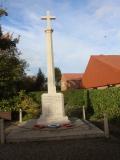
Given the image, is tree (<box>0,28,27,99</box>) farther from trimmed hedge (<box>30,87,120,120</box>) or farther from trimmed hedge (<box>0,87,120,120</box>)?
trimmed hedge (<box>30,87,120,120</box>)

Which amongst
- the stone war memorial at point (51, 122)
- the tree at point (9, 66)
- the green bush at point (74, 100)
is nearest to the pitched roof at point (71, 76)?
the green bush at point (74, 100)

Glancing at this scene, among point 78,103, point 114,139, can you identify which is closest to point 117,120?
point 114,139

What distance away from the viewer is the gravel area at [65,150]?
1020 centimetres

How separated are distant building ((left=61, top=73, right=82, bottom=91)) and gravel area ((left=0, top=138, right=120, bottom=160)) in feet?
188

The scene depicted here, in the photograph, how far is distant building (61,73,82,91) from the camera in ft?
246

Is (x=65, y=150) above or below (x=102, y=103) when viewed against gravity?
below

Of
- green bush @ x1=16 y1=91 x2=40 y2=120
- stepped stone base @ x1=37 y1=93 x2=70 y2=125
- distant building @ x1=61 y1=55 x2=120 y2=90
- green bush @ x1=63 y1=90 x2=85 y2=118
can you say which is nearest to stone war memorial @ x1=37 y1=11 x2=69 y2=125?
Result: stepped stone base @ x1=37 y1=93 x2=70 y2=125

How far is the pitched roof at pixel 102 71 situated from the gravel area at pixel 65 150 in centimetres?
2646

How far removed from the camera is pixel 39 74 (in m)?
62.9

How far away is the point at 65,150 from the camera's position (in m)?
11.3

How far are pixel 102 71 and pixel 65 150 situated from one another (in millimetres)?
33293

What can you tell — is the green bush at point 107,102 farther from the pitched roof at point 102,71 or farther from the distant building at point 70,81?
the distant building at point 70,81

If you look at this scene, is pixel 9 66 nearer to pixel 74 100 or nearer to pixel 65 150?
pixel 74 100

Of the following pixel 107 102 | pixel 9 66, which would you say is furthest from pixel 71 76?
pixel 107 102
